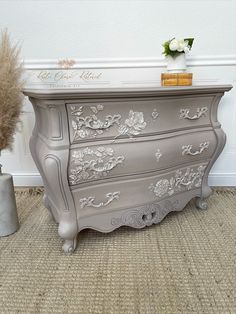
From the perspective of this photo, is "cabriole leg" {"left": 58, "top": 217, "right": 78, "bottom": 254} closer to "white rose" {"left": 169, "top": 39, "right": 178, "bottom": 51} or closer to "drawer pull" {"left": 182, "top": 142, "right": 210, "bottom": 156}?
"drawer pull" {"left": 182, "top": 142, "right": 210, "bottom": 156}

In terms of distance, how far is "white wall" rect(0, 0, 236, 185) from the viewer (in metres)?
1.54

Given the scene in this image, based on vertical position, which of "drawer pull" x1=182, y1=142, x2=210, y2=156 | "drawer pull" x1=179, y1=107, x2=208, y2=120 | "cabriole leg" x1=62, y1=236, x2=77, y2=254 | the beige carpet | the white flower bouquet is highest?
the white flower bouquet

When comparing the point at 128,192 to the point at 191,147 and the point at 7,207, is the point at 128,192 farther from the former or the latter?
the point at 7,207

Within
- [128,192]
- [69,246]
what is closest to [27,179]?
[69,246]

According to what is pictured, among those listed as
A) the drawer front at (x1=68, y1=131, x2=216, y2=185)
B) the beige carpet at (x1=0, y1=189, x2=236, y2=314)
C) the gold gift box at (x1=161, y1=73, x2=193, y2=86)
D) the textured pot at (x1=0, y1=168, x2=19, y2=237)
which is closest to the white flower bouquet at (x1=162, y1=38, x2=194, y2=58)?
the gold gift box at (x1=161, y1=73, x2=193, y2=86)

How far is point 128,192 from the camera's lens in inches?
47.9

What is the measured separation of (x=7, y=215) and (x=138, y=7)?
1415mm

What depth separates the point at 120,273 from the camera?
3.41 ft

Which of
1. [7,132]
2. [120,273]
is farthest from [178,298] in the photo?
[7,132]

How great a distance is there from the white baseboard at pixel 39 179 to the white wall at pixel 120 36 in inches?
16.3

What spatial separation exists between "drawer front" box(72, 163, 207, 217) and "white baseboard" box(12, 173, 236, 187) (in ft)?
1.88

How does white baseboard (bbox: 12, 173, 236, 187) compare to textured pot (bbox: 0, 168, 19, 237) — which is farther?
white baseboard (bbox: 12, 173, 236, 187)

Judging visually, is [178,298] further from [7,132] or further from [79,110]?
[7,132]

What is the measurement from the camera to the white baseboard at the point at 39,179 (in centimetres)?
183
